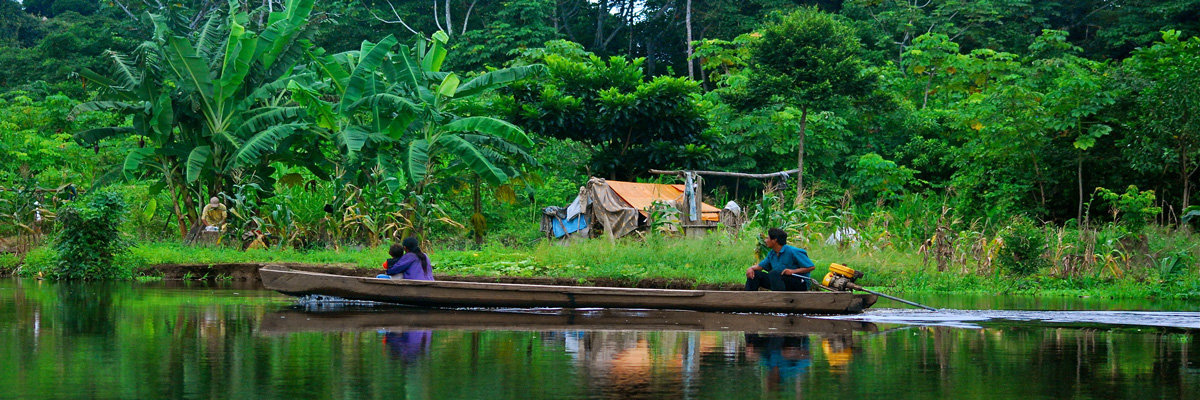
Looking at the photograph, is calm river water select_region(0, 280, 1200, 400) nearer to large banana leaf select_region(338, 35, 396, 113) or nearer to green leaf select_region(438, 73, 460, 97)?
large banana leaf select_region(338, 35, 396, 113)

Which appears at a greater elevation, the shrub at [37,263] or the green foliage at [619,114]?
the green foliage at [619,114]

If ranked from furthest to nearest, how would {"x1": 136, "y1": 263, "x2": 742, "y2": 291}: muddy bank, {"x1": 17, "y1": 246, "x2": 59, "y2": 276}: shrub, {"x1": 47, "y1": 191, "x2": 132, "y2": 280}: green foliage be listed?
1. {"x1": 17, "y1": 246, "x2": 59, "y2": 276}: shrub
2. {"x1": 47, "y1": 191, "x2": 132, "y2": 280}: green foliage
3. {"x1": 136, "y1": 263, "x2": 742, "y2": 291}: muddy bank

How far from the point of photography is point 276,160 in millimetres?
24750

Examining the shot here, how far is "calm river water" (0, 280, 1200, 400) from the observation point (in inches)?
300

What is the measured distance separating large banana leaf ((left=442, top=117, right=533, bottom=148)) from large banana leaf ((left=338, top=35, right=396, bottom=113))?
74.6 inches

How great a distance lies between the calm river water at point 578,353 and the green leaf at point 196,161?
7.55 metres

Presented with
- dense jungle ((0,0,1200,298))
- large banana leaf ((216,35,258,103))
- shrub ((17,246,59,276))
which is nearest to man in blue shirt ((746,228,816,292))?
dense jungle ((0,0,1200,298))

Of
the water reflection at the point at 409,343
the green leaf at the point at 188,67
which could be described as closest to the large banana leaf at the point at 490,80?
the green leaf at the point at 188,67

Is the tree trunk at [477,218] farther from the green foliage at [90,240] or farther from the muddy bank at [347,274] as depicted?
the green foliage at [90,240]

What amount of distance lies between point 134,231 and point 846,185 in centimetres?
1901

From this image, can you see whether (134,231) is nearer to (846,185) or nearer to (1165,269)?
(846,185)

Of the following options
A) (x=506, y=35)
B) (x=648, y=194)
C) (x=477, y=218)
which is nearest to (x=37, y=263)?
(x=477, y=218)

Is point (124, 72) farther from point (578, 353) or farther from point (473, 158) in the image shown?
point (578, 353)

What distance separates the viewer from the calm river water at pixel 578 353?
7629 mm
